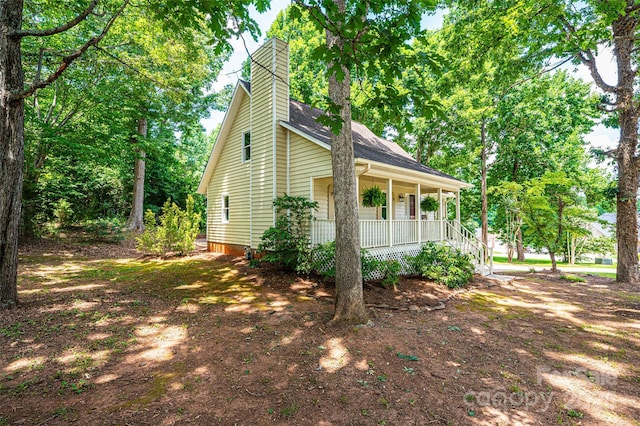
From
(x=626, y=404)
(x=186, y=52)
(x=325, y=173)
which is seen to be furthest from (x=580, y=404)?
(x=186, y=52)

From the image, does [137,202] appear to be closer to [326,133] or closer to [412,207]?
[326,133]

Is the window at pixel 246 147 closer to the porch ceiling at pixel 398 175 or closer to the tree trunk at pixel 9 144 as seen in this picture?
the porch ceiling at pixel 398 175

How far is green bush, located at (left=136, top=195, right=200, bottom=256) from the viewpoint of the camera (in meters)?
10.4

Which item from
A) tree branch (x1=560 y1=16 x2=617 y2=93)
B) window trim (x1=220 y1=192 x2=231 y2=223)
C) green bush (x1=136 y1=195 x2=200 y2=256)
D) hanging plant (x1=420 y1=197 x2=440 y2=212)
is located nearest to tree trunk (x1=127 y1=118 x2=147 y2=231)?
green bush (x1=136 y1=195 x2=200 y2=256)

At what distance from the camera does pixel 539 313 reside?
5809mm

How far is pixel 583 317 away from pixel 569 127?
20.2 metres

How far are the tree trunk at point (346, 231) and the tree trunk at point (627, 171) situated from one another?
380 inches

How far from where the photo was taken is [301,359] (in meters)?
3.50

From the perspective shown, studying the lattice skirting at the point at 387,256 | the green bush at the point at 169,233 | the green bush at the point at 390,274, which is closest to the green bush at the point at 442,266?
the lattice skirting at the point at 387,256

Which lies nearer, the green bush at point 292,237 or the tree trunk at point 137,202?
the green bush at point 292,237

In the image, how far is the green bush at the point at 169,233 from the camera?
34.3ft

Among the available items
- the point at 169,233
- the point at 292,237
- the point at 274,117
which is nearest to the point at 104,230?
the point at 169,233

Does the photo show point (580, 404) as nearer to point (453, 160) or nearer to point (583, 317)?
point (583, 317)

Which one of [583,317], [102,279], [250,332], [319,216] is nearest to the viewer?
[250,332]
